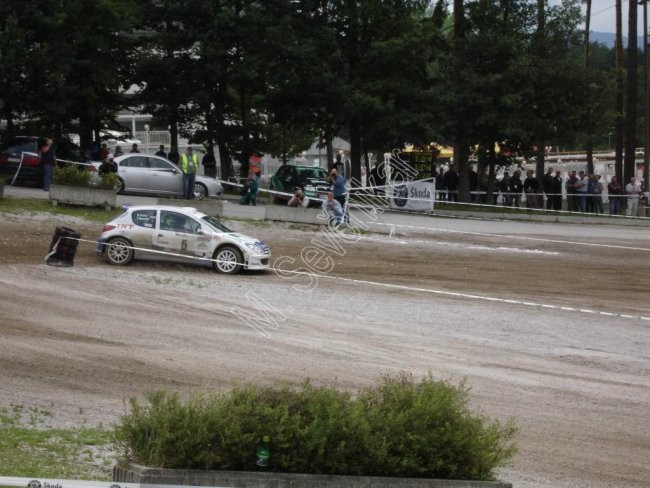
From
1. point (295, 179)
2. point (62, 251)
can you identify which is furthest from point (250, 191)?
point (62, 251)

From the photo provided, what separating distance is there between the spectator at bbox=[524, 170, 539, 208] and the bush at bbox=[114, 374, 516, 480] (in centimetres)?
3591

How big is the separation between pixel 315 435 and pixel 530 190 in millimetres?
36859

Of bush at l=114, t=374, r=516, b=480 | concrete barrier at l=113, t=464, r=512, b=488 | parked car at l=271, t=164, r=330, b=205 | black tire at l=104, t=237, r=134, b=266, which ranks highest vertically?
parked car at l=271, t=164, r=330, b=205

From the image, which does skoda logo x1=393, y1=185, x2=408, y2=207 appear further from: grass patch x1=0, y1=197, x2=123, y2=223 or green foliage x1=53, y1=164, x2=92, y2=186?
green foliage x1=53, y1=164, x2=92, y2=186

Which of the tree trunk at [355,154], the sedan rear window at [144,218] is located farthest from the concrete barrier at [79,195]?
the tree trunk at [355,154]

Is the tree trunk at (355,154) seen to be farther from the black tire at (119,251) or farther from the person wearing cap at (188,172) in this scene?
the black tire at (119,251)

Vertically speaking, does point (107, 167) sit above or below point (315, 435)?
above

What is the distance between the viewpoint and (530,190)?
142 ft

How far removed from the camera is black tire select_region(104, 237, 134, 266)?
24.4 m

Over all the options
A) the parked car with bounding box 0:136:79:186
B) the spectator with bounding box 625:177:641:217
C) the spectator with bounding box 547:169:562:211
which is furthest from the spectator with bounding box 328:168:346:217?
the spectator with bounding box 625:177:641:217

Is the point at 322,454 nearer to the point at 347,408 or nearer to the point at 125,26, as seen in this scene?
the point at 347,408

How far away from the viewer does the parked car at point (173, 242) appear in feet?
80.1

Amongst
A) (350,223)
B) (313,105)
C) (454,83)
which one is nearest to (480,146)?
(454,83)

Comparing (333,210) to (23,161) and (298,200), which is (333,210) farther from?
(23,161)
